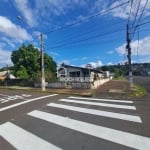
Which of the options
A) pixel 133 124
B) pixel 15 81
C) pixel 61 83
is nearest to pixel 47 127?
pixel 133 124

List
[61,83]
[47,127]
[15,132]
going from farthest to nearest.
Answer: [61,83]
[47,127]
[15,132]

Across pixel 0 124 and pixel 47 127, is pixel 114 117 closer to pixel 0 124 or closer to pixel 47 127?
pixel 47 127

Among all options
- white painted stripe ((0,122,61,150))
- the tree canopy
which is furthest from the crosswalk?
the tree canopy

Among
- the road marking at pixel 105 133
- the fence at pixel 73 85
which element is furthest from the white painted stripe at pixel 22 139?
the fence at pixel 73 85

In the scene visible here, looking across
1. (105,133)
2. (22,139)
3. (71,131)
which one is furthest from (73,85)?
(22,139)

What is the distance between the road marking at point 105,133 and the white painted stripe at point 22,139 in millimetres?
1334

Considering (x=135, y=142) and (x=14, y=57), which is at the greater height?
(x=14, y=57)

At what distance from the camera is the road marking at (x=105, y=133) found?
208 inches

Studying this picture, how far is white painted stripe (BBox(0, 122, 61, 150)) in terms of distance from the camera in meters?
5.32

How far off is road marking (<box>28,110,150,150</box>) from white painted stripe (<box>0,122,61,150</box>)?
1.33 metres

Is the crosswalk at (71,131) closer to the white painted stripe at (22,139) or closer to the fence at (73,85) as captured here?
the white painted stripe at (22,139)

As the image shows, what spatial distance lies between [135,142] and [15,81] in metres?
36.5

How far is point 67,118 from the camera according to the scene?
27.4 feet

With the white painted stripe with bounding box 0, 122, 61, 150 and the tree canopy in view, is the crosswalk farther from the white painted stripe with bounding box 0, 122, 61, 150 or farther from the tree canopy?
the tree canopy
